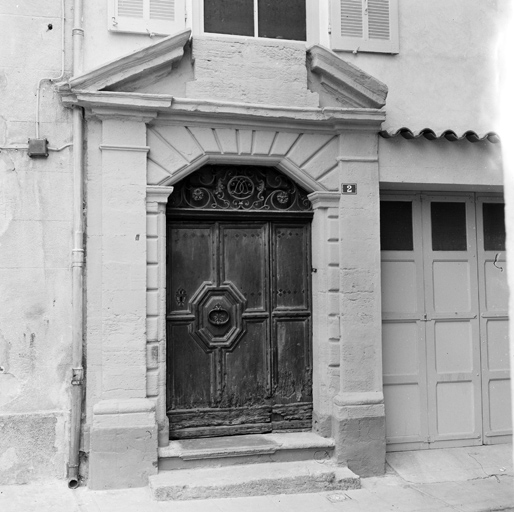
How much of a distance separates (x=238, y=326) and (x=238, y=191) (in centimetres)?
129

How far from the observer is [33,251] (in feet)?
18.6

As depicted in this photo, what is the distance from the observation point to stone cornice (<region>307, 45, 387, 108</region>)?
6.13 meters

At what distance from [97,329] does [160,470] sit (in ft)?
4.39

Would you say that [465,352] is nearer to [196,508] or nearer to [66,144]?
[196,508]

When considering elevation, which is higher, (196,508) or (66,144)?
(66,144)

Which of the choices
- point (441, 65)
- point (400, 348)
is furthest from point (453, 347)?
point (441, 65)

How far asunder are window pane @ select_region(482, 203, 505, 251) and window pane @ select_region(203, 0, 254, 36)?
10.4 feet

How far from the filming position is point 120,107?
5.66m

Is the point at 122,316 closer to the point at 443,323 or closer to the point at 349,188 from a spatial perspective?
the point at 349,188

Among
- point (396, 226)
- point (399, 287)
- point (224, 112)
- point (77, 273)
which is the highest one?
point (224, 112)

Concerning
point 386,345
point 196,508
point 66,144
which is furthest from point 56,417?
point 386,345

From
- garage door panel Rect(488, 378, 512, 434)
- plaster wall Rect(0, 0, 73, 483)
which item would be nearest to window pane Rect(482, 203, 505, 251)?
garage door panel Rect(488, 378, 512, 434)

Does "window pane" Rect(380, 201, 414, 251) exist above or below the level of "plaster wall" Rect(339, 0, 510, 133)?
below

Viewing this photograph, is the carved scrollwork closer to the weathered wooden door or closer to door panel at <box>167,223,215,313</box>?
the weathered wooden door
